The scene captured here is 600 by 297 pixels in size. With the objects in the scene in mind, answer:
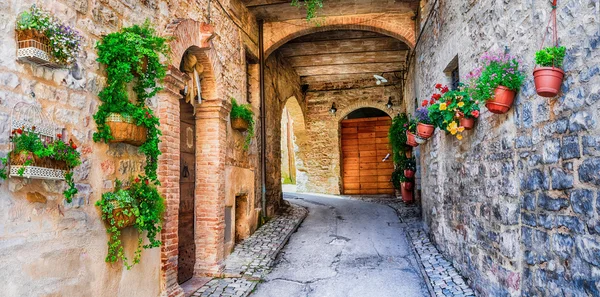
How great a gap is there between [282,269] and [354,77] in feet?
30.3

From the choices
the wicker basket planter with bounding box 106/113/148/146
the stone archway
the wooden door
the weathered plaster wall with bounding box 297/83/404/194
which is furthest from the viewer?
the wooden door

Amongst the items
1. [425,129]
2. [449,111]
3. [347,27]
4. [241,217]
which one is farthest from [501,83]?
[347,27]

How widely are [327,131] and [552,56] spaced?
12.0 meters

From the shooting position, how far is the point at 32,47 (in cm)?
274

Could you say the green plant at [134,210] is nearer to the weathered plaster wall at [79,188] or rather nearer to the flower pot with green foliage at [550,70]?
the weathered plaster wall at [79,188]

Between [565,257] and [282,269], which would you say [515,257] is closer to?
[565,257]

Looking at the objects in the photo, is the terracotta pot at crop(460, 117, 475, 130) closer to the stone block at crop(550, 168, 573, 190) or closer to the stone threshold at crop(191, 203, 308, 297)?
the stone block at crop(550, 168, 573, 190)

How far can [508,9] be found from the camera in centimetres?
366

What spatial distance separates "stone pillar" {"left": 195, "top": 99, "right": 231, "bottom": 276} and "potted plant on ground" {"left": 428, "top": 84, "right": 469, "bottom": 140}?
3.10 metres

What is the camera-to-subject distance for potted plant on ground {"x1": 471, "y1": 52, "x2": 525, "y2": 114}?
134 inches

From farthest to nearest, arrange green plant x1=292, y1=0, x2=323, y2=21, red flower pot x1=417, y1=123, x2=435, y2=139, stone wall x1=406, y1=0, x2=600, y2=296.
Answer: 1. green plant x1=292, y1=0, x2=323, y2=21
2. red flower pot x1=417, y1=123, x2=435, y2=139
3. stone wall x1=406, y1=0, x2=600, y2=296

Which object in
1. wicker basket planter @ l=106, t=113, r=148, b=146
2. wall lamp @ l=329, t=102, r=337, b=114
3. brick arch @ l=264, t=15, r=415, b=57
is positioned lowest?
wicker basket planter @ l=106, t=113, r=148, b=146

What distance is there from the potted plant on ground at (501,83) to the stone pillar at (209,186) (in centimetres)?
375

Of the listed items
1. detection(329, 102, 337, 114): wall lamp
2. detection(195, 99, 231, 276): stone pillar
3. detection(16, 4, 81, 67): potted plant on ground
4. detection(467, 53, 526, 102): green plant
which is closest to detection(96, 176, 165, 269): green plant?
detection(16, 4, 81, 67): potted plant on ground
